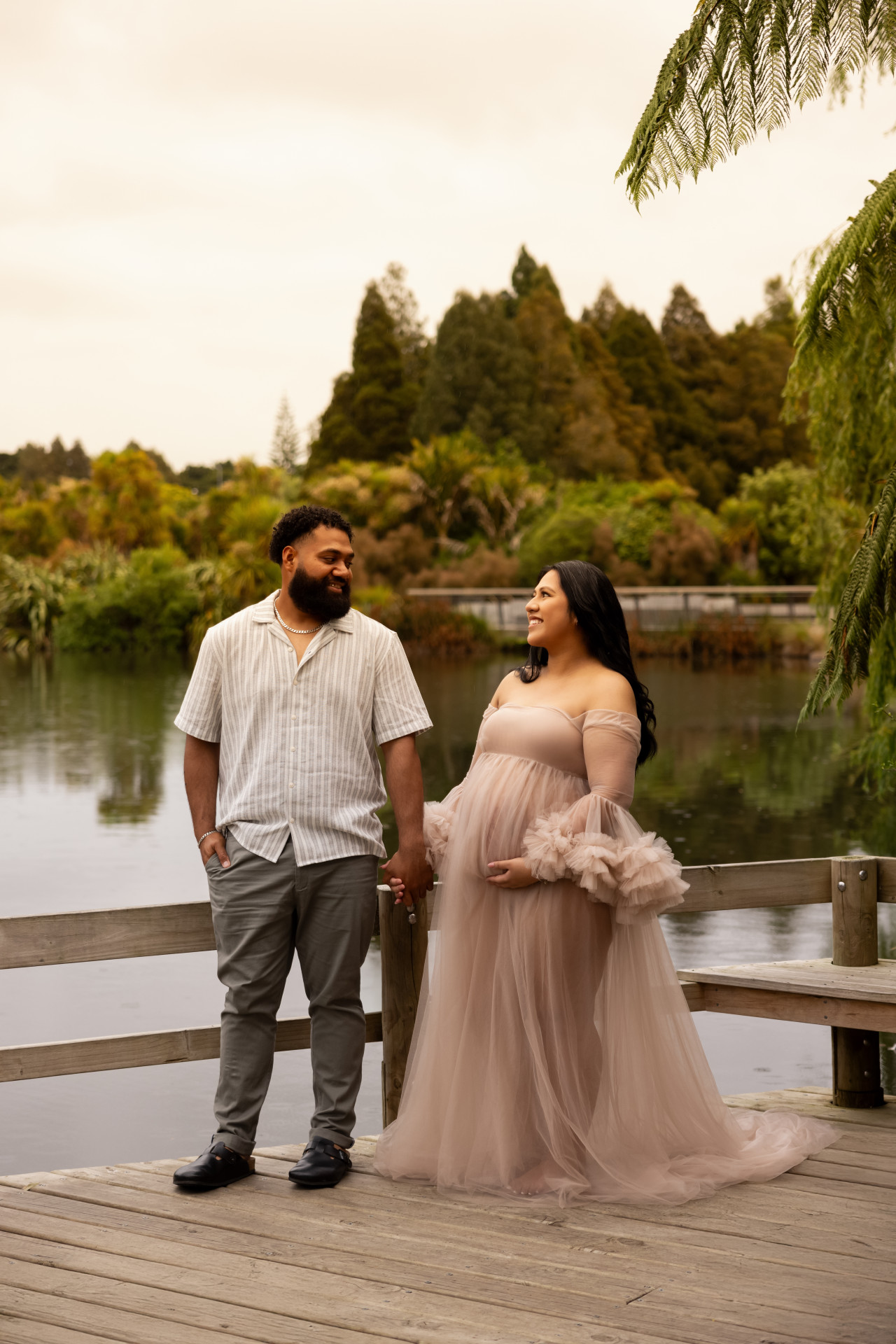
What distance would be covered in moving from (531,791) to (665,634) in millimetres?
31925

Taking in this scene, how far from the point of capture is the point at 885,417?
34.5 ft

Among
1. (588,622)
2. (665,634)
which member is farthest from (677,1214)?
(665,634)

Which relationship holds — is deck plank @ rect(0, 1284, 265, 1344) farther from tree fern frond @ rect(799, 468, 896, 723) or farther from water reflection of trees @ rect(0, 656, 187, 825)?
water reflection of trees @ rect(0, 656, 187, 825)

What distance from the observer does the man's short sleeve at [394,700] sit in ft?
11.3

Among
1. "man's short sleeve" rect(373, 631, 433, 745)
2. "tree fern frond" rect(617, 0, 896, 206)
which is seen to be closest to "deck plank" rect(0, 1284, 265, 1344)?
"man's short sleeve" rect(373, 631, 433, 745)

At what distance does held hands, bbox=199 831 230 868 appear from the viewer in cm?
337

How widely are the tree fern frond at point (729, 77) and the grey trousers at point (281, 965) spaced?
204 cm

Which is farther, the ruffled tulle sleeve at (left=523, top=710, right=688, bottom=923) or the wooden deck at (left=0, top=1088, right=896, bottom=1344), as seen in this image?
the ruffled tulle sleeve at (left=523, top=710, right=688, bottom=923)

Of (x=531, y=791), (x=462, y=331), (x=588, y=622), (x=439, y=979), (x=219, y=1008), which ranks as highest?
(x=462, y=331)

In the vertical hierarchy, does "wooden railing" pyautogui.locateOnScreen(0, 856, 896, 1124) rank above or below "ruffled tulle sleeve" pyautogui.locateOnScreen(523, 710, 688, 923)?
below

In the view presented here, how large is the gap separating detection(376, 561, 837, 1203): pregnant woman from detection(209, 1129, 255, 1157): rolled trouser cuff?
0.31m

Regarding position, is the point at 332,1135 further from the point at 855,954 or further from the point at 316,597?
the point at 855,954

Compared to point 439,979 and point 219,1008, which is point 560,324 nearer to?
point 219,1008

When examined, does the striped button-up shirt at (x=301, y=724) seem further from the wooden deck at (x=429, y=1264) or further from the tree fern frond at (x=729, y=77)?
the tree fern frond at (x=729, y=77)
